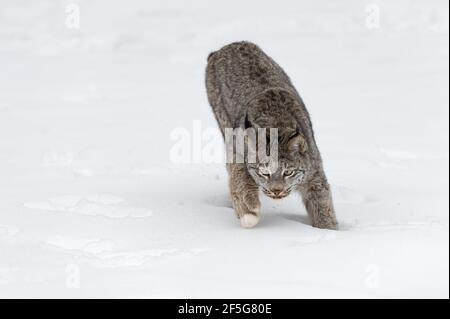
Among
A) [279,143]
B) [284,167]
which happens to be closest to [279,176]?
[284,167]

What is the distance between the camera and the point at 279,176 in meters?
7.06

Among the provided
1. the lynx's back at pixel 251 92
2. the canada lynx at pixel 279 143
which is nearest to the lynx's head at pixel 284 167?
the canada lynx at pixel 279 143

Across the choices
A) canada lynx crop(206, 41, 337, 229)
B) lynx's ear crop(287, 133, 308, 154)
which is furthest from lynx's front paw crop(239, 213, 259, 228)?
lynx's ear crop(287, 133, 308, 154)

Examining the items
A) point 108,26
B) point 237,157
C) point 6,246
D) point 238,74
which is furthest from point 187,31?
point 6,246

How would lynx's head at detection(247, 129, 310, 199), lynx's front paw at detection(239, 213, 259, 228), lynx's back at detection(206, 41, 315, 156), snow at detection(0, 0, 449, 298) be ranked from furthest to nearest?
lynx's back at detection(206, 41, 315, 156) → lynx's front paw at detection(239, 213, 259, 228) → lynx's head at detection(247, 129, 310, 199) → snow at detection(0, 0, 449, 298)

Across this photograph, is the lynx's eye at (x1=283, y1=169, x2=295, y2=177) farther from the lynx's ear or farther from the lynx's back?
the lynx's back

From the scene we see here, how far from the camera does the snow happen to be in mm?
5922

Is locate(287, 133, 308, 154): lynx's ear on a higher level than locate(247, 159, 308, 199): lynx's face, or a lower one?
higher

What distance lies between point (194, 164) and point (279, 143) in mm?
2926

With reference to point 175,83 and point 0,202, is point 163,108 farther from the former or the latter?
point 0,202

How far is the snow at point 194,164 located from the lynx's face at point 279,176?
12.7 inches

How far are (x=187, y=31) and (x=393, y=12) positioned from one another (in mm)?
4549

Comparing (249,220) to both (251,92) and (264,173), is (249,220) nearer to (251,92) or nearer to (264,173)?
(264,173)

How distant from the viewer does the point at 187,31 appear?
18.6 meters
